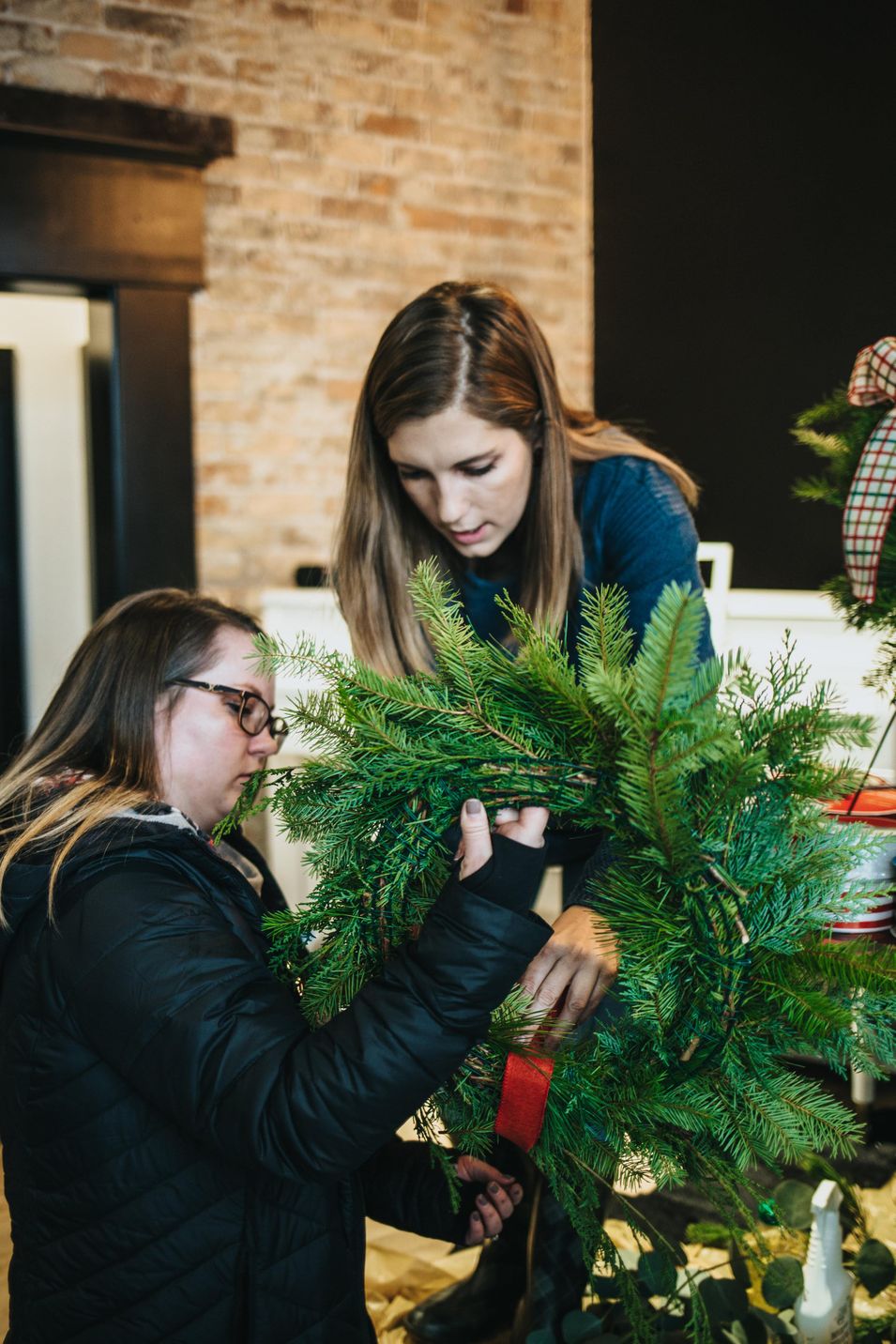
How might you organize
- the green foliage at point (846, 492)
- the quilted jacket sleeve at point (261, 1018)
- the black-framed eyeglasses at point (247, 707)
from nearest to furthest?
the quilted jacket sleeve at point (261, 1018) → the green foliage at point (846, 492) → the black-framed eyeglasses at point (247, 707)

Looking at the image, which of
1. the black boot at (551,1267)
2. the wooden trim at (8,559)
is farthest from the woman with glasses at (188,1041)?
the wooden trim at (8,559)

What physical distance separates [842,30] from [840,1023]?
2.61 m

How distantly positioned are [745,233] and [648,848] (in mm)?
3080

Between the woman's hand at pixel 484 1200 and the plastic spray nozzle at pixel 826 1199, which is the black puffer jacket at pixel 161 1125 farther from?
the plastic spray nozzle at pixel 826 1199

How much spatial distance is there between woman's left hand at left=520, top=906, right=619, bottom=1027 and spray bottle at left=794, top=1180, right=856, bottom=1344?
52 cm

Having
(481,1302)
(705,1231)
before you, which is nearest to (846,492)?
(705,1231)

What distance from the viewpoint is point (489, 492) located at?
56.4 inches

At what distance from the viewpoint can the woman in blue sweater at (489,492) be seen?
1.41 meters

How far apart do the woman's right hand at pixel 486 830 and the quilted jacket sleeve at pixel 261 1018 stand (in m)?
0.02

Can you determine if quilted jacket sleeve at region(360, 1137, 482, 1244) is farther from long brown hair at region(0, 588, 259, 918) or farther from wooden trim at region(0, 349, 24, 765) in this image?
wooden trim at region(0, 349, 24, 765)

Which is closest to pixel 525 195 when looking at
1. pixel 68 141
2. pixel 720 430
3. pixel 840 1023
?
pixel 720 430

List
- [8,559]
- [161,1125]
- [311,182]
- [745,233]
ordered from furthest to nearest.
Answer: [8,559]
[311,182]
[745,233]
[161,1125]

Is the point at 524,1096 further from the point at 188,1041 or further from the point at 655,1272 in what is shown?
the point at 655,1272

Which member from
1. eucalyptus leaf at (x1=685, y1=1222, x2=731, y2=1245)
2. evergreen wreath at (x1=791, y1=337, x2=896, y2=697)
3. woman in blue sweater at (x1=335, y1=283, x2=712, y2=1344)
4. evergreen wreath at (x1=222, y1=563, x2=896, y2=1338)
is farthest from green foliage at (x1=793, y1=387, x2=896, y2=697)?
eucalyptus leaf at (x1=685, y1=1222, x2=731, y2=1245)
